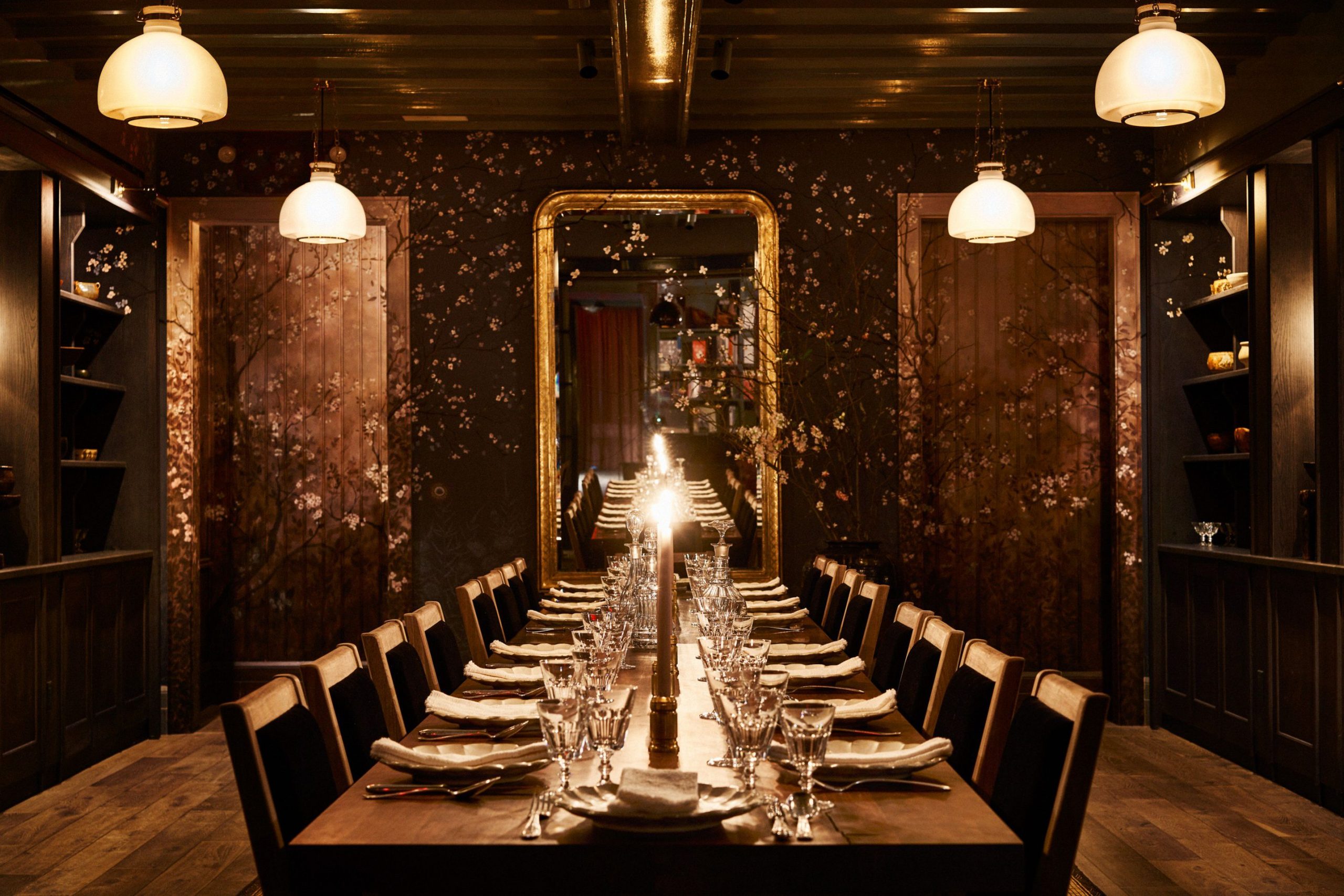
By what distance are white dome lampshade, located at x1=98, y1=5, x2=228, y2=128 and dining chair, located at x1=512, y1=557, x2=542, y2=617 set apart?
2297 mm

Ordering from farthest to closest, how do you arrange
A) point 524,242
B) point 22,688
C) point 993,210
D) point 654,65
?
point 524,242, point 654,65, point 993,210, point 22,688

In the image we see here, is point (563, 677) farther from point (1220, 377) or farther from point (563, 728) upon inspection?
point (1220, 377)

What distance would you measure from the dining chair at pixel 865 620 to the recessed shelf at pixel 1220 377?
90.3 inches

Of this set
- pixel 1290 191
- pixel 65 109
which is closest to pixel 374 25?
pixel 65 109

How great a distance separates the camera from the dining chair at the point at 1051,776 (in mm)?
1916

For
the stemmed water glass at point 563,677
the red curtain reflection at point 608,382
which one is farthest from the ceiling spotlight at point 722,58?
the stemmed water glass at point 563,677

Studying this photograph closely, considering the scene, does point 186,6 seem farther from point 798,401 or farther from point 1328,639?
point 1328,639

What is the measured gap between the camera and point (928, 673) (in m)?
2.93

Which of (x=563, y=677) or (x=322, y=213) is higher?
(x=322, y=213)

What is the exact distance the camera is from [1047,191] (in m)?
6.05

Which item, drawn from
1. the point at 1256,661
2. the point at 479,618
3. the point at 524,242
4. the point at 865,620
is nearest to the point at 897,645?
the point at 865,620

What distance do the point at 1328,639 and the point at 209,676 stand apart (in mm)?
5380

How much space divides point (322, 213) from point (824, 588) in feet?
8.41

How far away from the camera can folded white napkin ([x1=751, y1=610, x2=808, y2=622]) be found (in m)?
3.98
